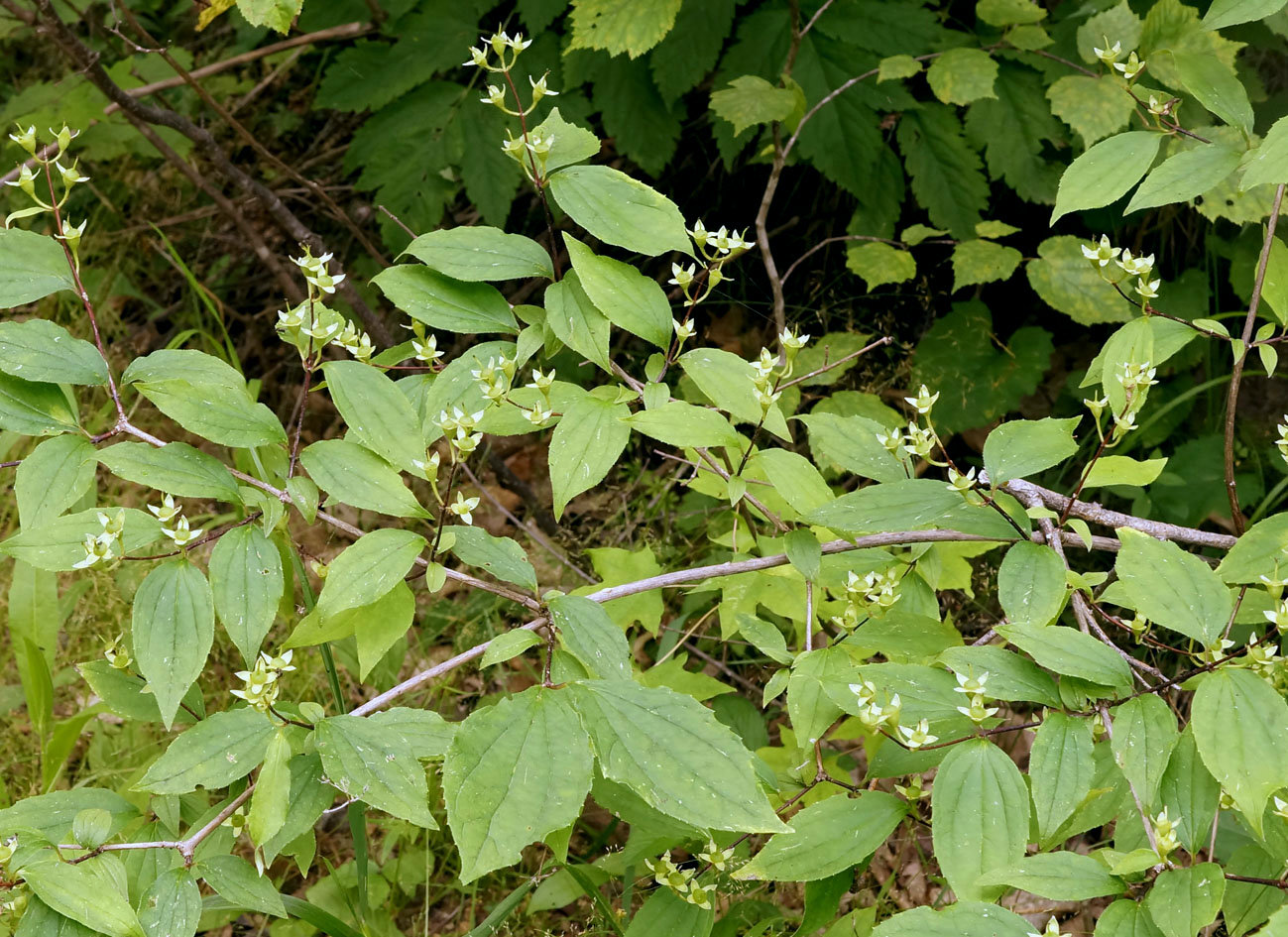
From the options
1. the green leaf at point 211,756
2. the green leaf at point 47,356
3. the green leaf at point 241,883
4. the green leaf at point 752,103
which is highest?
the green leaf at point 47,356

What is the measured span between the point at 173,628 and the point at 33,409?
35 centimetres

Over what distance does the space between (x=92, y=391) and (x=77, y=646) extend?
1.00m

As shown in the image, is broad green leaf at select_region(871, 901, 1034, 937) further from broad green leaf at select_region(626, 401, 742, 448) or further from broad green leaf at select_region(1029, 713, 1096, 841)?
broad green leaf at select_region(626, 401, 742, 448)

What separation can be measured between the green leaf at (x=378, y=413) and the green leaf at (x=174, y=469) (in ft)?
0.53

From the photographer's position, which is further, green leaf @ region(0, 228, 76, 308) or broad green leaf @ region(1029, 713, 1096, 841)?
green leaf @ region(0, 228, 76, 308)

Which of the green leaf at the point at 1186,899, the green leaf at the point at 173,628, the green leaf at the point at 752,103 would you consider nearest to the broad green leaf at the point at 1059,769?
the green leaf at the point at 1186,899

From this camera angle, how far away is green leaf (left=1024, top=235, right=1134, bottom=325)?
2.47 m

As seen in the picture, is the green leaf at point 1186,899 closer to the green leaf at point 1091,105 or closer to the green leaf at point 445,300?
the green leaf at point 445,300

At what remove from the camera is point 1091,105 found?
2336 mm

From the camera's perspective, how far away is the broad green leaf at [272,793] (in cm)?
114

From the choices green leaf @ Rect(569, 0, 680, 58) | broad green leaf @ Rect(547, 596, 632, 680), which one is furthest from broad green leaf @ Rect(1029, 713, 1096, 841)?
green leaf @ Rect(569, 0, 680, 58)

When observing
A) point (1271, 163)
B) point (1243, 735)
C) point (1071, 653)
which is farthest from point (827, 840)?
Answer: point (1271, 163)

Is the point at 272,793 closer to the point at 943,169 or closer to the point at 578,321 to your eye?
the point at 578,321

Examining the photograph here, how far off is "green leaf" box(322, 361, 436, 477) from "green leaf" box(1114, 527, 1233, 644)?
816 millimetres
